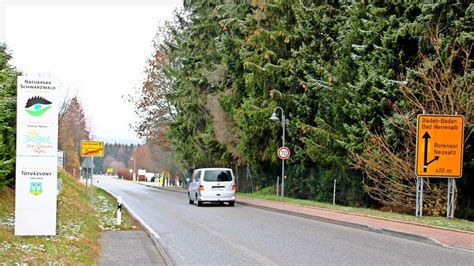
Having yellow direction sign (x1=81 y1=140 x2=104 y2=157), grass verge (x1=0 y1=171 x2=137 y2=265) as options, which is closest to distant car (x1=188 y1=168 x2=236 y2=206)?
yellow direction sign (x1=81 y1=140 x2=104 y2=157)

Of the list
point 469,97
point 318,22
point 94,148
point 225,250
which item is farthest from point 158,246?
point 318,22

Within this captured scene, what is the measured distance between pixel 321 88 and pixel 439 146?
9.35 metres

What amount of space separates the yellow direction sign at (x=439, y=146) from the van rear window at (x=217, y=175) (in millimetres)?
10420

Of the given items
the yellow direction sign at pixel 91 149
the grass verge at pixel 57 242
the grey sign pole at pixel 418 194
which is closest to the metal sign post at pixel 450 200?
the grey sign pole at pixel 418 194

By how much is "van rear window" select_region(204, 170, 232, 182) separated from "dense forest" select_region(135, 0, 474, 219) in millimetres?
4387

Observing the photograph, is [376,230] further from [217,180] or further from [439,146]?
[217,180]

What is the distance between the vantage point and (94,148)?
2216 cm

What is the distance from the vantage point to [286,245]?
12.4 metres

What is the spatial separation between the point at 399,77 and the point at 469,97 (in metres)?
3.14

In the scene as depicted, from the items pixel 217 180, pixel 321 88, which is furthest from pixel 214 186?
pixel 321 88

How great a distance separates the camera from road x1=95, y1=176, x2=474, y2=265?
10539mm

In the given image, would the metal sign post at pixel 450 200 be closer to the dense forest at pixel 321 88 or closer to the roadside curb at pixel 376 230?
the dense forest at pixel 321 88

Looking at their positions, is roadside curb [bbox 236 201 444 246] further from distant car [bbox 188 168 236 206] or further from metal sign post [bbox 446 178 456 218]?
distant car [bbox 188 168 236 206]

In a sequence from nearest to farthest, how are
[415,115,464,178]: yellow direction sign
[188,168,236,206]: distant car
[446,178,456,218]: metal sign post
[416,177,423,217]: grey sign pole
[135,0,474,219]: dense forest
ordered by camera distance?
[415,115,464,178]: yellow direction sign
[446,178,456,218]: metal sign post
[416,177,423,217]: grey sign pole
[135,0,474,219]: dense forest
[188,168,236,206]: distant car
